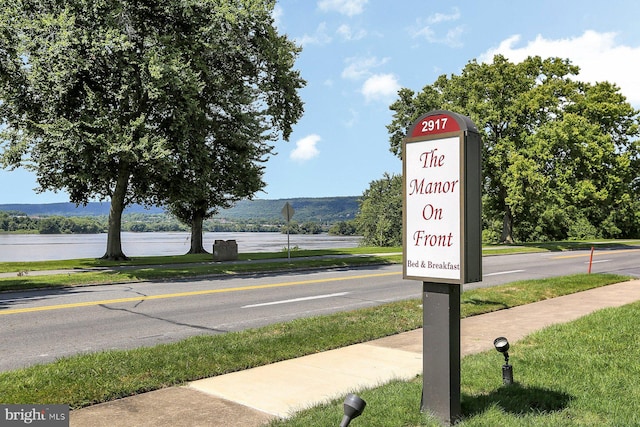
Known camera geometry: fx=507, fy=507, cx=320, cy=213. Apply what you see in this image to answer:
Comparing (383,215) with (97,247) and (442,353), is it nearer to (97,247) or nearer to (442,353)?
(97,247)

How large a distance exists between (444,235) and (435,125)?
1044 millimetres

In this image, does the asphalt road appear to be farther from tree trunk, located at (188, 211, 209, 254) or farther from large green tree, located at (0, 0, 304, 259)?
tree trunk, located at (188, 211, 209, 254)

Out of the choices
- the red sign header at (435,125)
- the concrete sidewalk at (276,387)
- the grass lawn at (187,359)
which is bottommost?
the concrete sidewalk at (276,387)

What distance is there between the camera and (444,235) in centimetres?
461

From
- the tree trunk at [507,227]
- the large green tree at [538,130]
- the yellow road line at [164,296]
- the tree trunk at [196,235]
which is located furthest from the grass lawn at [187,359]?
the tree trunk at [507,227]

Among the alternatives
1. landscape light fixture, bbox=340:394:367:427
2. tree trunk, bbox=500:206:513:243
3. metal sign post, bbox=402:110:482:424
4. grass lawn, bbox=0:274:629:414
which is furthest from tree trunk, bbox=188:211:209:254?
landscape light fixture, bbox=340:394:367:427

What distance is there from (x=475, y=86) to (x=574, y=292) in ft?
104

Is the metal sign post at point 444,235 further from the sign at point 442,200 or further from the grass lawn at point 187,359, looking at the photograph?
the grass lawn at point 187,359

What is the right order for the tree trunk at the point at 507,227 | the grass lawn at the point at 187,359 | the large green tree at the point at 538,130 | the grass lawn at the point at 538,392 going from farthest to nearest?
1. the tree trunk at the point at 507,227
2. the large green tree at the point at 538,130
3. the grass lawn at the point at 187,359
4. the grass lawn at the point at 538,392

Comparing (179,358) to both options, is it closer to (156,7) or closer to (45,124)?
(45,124)

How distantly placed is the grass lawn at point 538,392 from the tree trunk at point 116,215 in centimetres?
2149

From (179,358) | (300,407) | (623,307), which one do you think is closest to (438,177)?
(300,407)

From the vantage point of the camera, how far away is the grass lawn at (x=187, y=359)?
561cm

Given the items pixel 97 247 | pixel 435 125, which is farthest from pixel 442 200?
pixel 97 247
